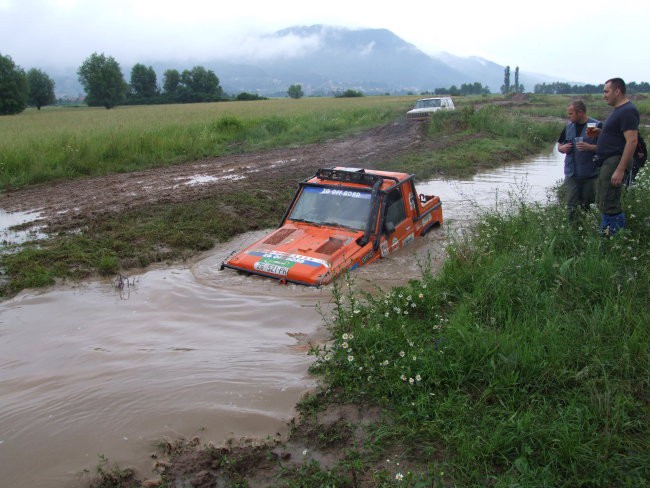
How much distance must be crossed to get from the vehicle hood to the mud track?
4263 millimetres

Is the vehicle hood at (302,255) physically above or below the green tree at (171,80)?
below

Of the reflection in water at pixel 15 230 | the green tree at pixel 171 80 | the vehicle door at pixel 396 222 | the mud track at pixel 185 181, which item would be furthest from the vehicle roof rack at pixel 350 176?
the green tree at pixel 171 80

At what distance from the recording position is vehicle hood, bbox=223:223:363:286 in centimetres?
670

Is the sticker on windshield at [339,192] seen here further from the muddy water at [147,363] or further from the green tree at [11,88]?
the green tree at [11,88]

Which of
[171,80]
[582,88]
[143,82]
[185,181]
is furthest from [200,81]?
[185,181]

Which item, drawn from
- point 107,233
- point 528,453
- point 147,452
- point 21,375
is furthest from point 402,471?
point 107,233

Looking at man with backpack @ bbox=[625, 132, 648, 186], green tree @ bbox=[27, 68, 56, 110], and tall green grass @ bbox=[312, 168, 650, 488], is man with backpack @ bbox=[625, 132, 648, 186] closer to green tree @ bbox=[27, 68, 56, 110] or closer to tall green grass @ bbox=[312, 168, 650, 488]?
tall green grass @ bbox=[312, 168, 650, 488]

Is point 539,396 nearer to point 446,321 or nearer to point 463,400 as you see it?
point 463,400

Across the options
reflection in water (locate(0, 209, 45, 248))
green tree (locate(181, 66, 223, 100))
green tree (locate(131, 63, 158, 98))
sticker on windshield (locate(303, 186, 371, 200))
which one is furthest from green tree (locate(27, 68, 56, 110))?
sticker on windshield (locate(303, 186, 371, 200))

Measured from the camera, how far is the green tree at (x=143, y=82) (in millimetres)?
91938

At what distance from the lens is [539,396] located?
12.4 feet

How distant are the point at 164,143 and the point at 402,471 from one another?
17214 mm

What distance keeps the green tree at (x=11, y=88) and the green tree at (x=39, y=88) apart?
1701 cm

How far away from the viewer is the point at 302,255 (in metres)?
6.99
